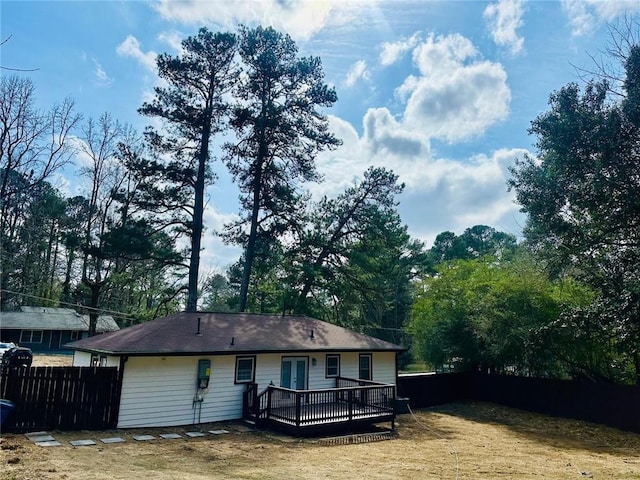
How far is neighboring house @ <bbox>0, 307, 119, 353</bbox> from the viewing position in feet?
102

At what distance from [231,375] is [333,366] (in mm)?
3782

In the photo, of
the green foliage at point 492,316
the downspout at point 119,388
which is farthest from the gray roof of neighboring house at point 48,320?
the green foliage at point 492,316

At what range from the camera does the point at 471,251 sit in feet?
171

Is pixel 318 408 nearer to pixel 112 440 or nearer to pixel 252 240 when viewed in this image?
pixel 112 440

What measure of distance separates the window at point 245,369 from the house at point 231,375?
0.03 metres

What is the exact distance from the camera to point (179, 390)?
1121 cm

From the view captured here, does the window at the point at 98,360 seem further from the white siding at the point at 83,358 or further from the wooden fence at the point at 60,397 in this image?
the wooden fence at the point at 60,397

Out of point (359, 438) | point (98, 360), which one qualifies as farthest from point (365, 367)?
point (98, 360)

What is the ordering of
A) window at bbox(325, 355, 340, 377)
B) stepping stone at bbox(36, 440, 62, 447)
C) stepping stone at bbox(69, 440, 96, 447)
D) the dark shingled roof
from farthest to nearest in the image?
window at bbox(325, 355, 340, 377) < the dark shingled roof < stepping stone at bbox(69, 440, 96, 447) < stepping stone at bbox(36, 440, 62, 447)

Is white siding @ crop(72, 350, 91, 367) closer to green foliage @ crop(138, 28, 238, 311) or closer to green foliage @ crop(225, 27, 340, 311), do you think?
green foliage @ crop(138, 28, 238, 311)

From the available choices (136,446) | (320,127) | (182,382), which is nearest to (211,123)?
(320,127)

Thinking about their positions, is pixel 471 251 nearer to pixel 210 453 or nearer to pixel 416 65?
pixel 416 65

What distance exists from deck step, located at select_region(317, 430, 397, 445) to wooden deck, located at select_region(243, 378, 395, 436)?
1.30 ft

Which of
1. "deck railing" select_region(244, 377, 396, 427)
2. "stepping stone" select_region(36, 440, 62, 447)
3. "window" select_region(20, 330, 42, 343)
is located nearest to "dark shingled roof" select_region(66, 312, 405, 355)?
"deck railing" select_region(244, 377, 396, 427)
